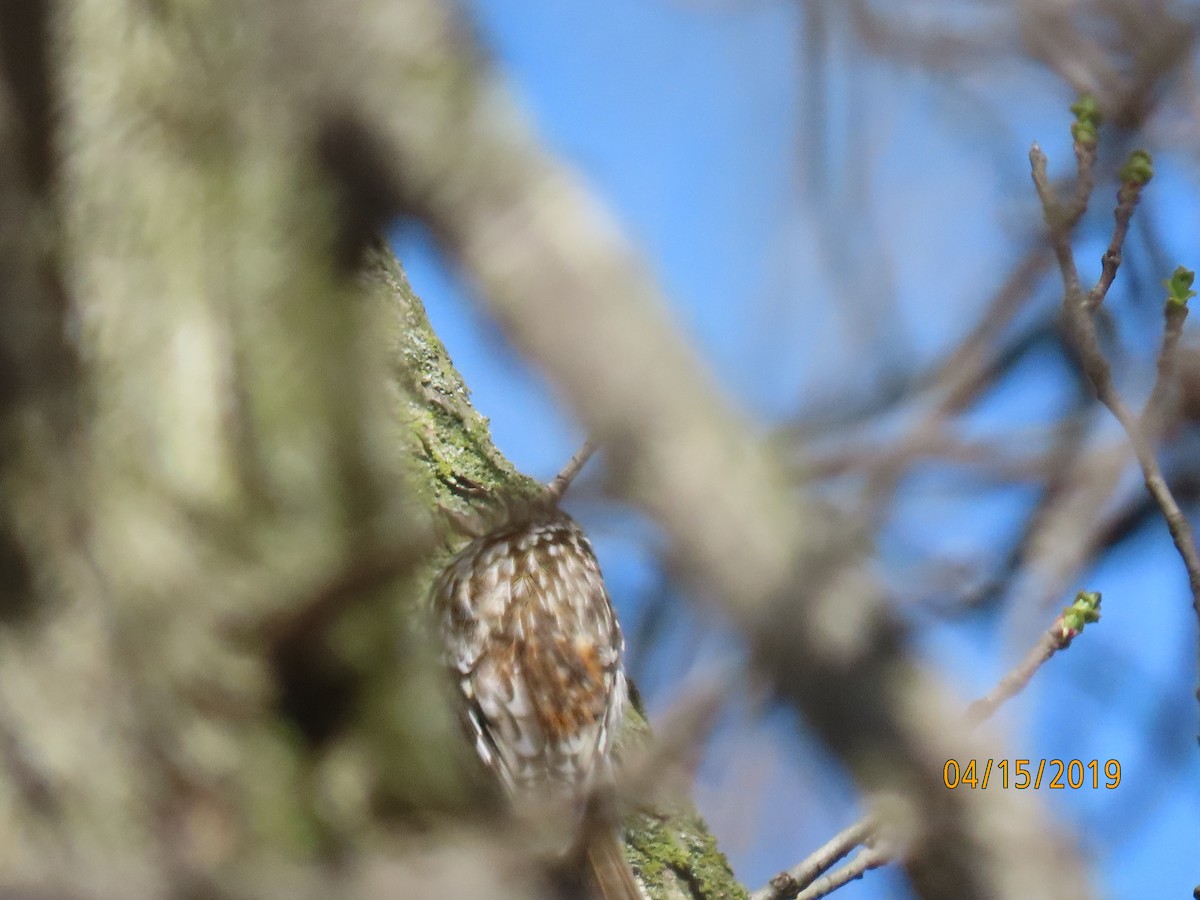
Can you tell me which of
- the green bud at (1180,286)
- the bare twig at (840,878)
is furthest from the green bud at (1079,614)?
the bare twig at (840,878)

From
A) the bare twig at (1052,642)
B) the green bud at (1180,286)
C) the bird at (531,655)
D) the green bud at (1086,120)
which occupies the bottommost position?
→ the bare twig at (1052,642)

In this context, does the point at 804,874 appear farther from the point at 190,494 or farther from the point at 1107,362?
the point at 190,494

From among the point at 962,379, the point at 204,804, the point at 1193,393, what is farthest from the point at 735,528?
the point at 1193,393

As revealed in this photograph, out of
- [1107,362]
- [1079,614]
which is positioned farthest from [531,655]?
[1107,362]

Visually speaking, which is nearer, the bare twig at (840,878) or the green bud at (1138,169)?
the green bud at (1138,169)

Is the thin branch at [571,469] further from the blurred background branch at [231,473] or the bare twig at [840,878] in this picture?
the bare twig at [840,878]

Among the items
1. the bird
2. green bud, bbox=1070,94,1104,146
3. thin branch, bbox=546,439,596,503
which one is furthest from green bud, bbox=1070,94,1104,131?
the bird
